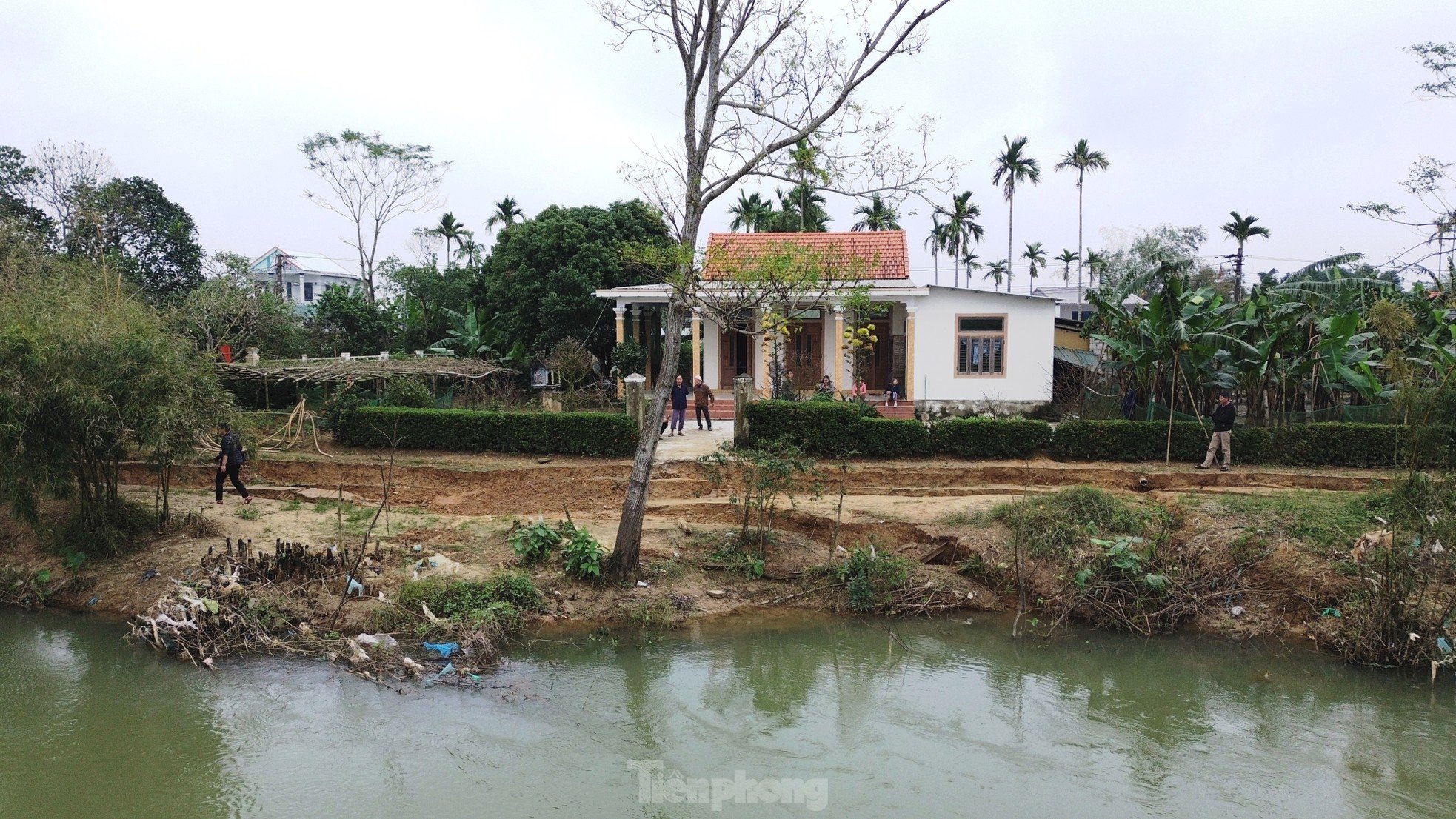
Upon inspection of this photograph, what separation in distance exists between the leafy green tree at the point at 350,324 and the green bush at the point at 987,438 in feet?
68.3

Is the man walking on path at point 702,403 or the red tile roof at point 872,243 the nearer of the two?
the man walking on path at point 702,403

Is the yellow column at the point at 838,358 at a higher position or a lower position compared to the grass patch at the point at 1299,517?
higher

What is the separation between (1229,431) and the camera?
16453mm

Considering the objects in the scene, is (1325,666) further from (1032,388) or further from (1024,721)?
(1032,388)

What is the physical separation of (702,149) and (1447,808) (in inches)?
373

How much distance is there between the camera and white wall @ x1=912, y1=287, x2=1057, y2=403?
22.4 meters

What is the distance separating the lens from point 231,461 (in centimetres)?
1443

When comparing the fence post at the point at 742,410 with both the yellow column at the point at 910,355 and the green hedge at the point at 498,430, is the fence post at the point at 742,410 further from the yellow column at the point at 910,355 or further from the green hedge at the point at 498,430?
the yellow column at the point at 910,355

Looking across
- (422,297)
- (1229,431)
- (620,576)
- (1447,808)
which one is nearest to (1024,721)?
(1447,808)

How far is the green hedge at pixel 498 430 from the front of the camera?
17.4m

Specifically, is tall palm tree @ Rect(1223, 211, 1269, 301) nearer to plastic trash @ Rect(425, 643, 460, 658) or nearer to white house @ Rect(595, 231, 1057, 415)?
white house @ Rect(595, 231, 1057, 415)

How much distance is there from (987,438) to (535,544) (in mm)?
9293

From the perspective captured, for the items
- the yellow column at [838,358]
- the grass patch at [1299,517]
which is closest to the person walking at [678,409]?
the yellow column at [838,358]

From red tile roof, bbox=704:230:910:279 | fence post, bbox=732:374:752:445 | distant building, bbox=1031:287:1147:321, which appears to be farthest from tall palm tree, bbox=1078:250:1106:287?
fence post, bbox=732:374:752:445
